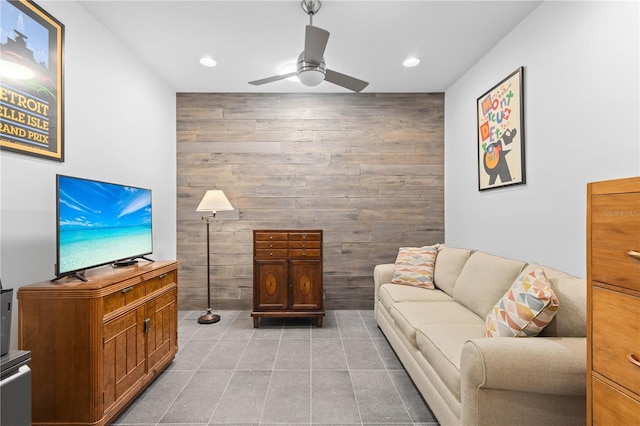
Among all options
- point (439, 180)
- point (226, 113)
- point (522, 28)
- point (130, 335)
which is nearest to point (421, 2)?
point (522, 28)

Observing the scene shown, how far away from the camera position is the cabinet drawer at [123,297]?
69.4 inches

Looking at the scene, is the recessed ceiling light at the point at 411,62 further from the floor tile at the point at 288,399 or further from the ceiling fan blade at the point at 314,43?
the floor tile at the point at 288,399

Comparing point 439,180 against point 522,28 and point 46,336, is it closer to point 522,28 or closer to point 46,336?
point 522,28

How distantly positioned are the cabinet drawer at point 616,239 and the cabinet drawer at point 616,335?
2.6 inches

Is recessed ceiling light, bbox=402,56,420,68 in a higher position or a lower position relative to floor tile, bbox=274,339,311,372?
higher

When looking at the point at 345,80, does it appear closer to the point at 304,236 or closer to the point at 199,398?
the point at 304,236

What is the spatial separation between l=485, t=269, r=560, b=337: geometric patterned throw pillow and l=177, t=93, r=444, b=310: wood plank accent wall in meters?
2.29

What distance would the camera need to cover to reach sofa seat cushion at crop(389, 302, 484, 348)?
2152 millimetres

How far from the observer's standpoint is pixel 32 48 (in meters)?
1.86

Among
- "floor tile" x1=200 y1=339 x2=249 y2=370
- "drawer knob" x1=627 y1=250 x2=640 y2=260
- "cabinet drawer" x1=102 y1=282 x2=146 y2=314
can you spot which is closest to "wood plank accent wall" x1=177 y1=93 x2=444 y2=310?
"floor tile" x1=200 y1=339 x2=249 y2=370

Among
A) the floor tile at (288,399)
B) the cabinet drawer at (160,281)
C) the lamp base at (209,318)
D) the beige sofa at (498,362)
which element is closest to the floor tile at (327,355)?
the floor tile at (288,399)

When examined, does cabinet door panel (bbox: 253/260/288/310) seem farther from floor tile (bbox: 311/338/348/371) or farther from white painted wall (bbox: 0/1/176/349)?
white painted wall (bbox: 0/1/176/349)

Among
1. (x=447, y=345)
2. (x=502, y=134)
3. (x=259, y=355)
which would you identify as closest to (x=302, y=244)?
(x=259, y=355)

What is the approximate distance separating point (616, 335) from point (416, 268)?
2.14 metres
